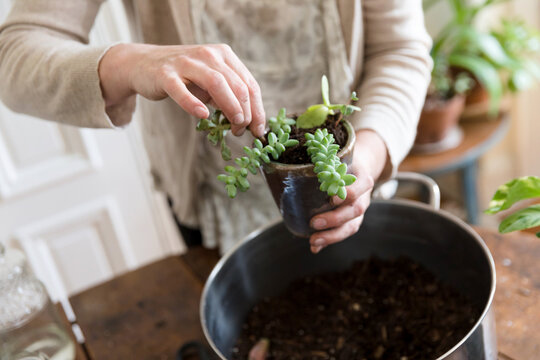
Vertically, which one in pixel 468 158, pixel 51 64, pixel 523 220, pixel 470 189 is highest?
pixel 51 64

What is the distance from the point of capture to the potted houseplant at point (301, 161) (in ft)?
1.65

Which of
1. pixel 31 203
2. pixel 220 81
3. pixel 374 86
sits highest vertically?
pixel 220 81

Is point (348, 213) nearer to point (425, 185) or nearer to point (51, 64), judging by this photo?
point (425, 185)

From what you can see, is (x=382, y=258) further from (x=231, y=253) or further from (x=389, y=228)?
(x=231, y=253)

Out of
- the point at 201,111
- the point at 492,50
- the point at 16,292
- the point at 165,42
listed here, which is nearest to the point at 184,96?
the point at 201,111

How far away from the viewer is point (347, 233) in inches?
24.3

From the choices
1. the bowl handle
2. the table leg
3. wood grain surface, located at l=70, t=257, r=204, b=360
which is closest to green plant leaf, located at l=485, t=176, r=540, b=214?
the bowl handle

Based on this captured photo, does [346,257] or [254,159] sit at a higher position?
[254,159]

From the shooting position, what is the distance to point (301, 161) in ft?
1.81

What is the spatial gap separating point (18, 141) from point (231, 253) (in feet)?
3.93

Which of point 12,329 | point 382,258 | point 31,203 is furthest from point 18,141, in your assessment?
point 382,258

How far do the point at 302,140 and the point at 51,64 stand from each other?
1.18ft

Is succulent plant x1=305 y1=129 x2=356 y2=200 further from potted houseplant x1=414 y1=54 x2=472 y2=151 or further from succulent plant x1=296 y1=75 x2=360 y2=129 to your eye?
potted houseplant x1=414 y1=54 x2=472 y2=151

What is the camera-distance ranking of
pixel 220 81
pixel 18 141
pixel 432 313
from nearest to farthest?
pixel 220 81 < pixel 432 313 < pixel 18 141
